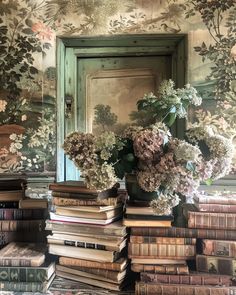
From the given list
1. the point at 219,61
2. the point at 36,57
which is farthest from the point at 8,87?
the point at 219,61

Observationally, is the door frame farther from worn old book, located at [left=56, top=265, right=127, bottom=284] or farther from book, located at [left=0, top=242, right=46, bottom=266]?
worn old book, located at [left=56, top=265, right=127, bottom=284]

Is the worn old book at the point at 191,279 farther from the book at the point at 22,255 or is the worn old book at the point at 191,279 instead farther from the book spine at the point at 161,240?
the book at the point at 22,255

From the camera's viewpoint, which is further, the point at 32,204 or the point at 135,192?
the point at 32,204

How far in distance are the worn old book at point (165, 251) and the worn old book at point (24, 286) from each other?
0.34 metres

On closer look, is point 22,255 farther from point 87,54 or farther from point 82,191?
point 87,54

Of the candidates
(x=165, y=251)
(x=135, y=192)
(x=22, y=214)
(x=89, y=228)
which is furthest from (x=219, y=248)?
(x=22, y=214)

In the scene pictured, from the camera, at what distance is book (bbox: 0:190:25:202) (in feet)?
5.33

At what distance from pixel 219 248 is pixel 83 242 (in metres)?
0.50

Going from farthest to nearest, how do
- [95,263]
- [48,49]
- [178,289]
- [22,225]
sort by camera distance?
[48,49] → [22,225] → [95,263] → [178,289]

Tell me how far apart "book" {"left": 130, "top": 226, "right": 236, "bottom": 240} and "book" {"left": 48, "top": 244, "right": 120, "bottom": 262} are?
0.38 ft

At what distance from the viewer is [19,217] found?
1.60 m

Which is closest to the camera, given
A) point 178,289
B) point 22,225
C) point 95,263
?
point 178,289

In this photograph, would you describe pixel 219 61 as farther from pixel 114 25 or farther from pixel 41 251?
pixel 41 251

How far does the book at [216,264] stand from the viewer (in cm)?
134
